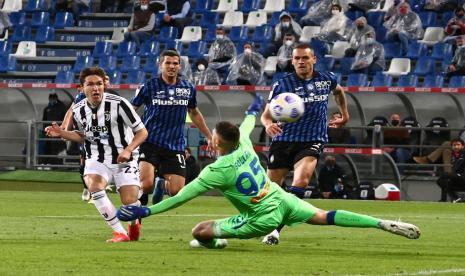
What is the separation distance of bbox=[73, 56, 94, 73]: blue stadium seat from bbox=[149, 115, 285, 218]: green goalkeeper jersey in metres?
24.2

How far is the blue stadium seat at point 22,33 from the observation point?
126 feet

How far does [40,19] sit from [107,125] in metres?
26.1

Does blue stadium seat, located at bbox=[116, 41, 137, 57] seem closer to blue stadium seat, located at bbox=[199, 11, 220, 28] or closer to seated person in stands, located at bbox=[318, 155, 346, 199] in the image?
blue stadium seat, located at bbox=[199, 11, 220, 28]

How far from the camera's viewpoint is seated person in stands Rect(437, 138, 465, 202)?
26.0 m

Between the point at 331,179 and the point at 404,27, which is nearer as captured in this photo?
the point at 331,179

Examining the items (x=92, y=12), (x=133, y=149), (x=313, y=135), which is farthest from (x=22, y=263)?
(x=92, y=12)

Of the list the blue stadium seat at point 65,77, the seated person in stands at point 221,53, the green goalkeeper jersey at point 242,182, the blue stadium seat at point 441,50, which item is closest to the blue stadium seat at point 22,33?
the blue stadium seat at point 65,77

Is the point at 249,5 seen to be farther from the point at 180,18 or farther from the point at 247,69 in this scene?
the point at 247,69

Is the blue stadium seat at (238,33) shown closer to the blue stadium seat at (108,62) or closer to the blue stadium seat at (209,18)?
the blue stadium seat at (209,18)

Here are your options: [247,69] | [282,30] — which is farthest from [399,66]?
[247,69]

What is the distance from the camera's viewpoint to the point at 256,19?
3528cm

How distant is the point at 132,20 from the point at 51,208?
16.4 meters

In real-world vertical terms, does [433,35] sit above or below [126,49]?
above

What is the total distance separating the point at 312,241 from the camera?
13.9m
